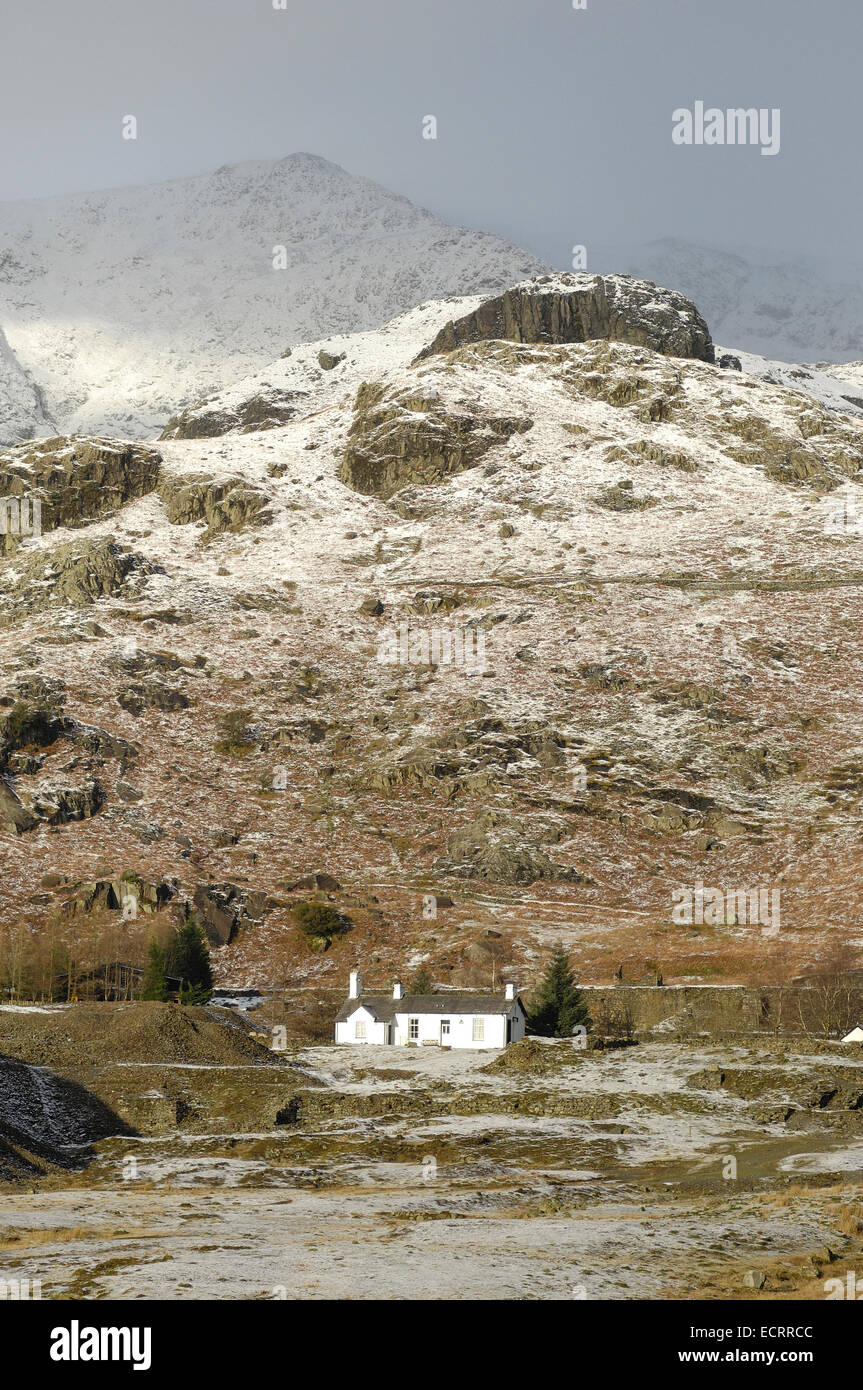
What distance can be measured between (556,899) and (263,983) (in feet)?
73.8

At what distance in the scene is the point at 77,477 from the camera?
158 meters

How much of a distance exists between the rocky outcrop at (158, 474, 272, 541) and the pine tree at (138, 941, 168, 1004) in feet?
288

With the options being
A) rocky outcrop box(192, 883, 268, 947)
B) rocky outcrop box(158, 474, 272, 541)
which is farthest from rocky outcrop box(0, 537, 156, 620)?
rocky outcrop box(192, 883, 268, 947)

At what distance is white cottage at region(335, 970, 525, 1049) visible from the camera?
210ft

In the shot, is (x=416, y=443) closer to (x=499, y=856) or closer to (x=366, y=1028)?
(x=499, y=856)

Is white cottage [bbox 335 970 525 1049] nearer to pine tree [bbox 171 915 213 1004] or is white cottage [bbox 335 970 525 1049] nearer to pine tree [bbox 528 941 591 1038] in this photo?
pine tree [bbox 528 941 591 1038]

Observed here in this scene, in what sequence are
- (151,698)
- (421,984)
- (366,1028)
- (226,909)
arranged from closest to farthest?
(366,1028)
(421,984)
(226,909)
(151,698)

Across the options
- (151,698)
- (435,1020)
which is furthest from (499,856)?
(151,698)

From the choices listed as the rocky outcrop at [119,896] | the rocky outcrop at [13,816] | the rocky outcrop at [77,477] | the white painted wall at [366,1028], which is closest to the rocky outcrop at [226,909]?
the rocky outcrop at [119,896]

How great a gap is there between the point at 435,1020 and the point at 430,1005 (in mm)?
887

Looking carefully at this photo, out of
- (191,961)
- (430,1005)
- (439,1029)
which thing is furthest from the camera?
(191,961)

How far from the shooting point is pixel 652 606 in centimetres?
13225

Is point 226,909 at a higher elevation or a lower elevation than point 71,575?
lower

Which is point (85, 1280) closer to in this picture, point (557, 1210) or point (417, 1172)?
point (557, 1210)
